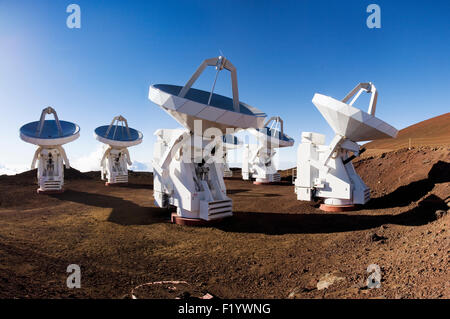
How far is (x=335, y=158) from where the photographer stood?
15.1 meters

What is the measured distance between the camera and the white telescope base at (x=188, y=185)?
12.1 m

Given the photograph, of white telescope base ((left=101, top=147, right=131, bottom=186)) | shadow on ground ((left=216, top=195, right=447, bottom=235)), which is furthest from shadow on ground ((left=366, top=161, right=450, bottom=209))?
white telescope base ((left=101, top=147, right=131, bottom=186))

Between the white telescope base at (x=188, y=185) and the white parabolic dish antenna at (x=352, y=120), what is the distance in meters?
5.94

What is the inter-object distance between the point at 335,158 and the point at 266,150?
15417 mm

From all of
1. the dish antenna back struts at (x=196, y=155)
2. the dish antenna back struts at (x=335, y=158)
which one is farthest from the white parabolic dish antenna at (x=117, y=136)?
the dish antenna back struts at (x=335, y=158)

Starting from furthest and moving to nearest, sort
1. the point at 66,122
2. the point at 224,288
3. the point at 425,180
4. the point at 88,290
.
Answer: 1. the point at 66,122
2. the point at 425,180
3. the point at 224,288
4. the point at 88,290

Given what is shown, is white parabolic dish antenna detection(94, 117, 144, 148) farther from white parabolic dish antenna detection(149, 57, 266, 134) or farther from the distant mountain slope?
the distant mountain slope

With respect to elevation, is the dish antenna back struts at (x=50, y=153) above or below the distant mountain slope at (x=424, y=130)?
below

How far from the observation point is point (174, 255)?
8.74 metres

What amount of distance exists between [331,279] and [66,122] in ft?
89.4

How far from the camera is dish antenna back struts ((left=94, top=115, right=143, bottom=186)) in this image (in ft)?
93.3

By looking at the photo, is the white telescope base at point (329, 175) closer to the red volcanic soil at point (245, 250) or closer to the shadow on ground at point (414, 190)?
the red volcanic soil at point (245, 250)
